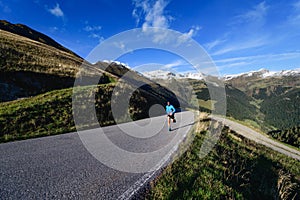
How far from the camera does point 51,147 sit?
770 cm

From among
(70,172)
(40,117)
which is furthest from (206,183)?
(40,117)

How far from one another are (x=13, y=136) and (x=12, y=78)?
46.1 feet

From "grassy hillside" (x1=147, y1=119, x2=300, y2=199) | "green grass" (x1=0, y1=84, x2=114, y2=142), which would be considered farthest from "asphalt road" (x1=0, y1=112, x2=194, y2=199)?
"green grass" (x1=0, y1=84, x2=114, y2=142)

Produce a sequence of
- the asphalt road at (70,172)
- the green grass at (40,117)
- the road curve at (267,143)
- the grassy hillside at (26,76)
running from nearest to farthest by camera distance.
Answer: the asphalt road at (70,172), the green grass at (40,117), the grassy hillside at (26,76), the road curve at (267,143)

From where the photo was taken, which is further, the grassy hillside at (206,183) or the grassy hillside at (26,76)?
the grassy hillside at (26,76)

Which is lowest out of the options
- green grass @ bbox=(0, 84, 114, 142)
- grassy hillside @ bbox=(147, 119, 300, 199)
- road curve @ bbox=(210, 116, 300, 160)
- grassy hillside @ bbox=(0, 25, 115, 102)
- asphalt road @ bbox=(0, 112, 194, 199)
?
road curve @ bbox=(210, 116, 300, 160)

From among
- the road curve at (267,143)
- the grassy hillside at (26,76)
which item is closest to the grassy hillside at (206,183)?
the grassy hillside at (26,76)

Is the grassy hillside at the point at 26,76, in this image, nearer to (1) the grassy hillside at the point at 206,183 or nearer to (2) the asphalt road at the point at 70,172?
(2) the asphalt road at the point at 70,172

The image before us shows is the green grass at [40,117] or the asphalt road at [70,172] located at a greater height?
the green grass at [40,117]

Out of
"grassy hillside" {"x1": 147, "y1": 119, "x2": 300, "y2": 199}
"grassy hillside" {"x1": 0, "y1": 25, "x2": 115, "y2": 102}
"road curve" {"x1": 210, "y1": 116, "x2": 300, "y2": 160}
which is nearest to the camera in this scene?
"grassy hillside" {"x1": 147, "y1": 119, "x2": 300, "y2": 199}

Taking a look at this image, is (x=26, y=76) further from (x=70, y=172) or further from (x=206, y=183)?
(x=206, y=183)

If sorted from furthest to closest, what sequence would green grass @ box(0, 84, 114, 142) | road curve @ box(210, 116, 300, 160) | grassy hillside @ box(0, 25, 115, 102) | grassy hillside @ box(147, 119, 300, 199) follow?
road curve @ box(210, 116, 300, 160), grassy hillside @ box(0, 25, 115, 102), green grass @ box(0, 84, 114, 142), grassy hillside @ box(147, 119, 300, 199)

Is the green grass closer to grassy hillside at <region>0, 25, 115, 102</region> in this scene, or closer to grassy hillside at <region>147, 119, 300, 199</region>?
grassy hillside at <region>0, 25, 115, 102</region>

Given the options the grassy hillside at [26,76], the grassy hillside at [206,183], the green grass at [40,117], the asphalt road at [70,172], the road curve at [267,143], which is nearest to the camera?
the asphalt road at [70,172]
